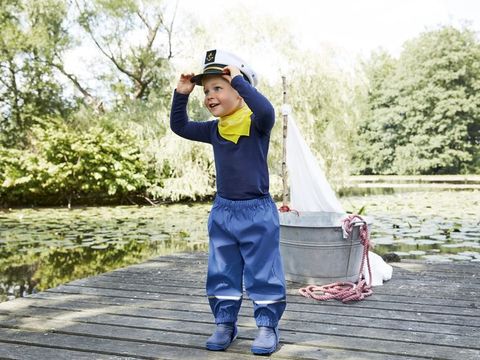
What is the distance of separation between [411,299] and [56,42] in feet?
55.7

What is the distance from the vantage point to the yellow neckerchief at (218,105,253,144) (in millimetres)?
2180

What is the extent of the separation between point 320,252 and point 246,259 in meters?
1.15

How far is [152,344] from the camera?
2.21 meters

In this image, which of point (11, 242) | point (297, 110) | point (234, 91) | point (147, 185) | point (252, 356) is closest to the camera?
point (252, 356)

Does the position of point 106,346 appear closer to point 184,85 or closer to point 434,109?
point 184,85

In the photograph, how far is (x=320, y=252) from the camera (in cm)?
320

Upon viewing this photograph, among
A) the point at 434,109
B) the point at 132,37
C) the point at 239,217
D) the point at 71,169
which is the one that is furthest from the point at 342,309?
the point at 434,109

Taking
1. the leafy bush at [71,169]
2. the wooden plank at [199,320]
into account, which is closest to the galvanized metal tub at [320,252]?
the wooden plank at [199,320]

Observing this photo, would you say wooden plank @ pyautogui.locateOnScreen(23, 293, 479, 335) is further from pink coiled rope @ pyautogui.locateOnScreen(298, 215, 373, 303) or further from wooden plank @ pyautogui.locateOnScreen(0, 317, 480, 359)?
pink coiled rope @ pyautogui.locateOnScreen(298, 215, 373, 303)

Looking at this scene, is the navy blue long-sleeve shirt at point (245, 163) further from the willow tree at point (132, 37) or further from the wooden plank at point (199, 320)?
the willow tree at point (132, 37)

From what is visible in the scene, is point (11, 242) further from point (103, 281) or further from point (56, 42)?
point (56, 42)

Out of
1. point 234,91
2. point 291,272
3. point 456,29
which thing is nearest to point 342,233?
point 291,272

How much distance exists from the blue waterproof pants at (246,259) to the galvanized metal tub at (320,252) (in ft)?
3.40

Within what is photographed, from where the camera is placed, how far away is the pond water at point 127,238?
5.07 metres
